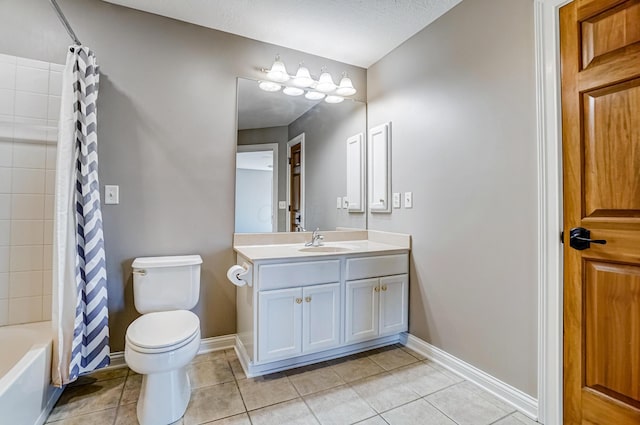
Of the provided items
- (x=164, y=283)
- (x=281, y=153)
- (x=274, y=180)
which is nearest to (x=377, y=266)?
(x=274, y=180)

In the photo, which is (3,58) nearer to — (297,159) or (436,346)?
(297,159)

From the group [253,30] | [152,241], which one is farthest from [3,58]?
[253,30]

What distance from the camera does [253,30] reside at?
2.28 m

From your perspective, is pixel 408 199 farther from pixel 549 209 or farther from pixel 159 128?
pixel 159 128

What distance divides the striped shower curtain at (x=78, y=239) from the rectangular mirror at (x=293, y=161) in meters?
0.91

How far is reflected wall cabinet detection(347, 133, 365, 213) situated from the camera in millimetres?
2803

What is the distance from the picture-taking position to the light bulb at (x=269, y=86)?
8.04ft

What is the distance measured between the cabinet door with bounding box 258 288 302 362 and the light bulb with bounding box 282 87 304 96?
1616mm

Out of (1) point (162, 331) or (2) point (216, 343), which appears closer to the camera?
(1) point (162, 331)

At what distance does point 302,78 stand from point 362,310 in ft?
6.12

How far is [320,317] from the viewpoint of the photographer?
6.58 ft

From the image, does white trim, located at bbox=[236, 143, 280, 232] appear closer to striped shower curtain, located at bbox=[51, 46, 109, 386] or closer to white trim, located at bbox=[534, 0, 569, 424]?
striped shower curtain, located at bbox=[51, 46, 109, 386]

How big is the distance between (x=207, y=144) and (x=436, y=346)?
2186 mm

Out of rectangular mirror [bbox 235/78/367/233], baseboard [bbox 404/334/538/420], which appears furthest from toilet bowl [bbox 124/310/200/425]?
baseboard [bbox 404/334/538/420]
